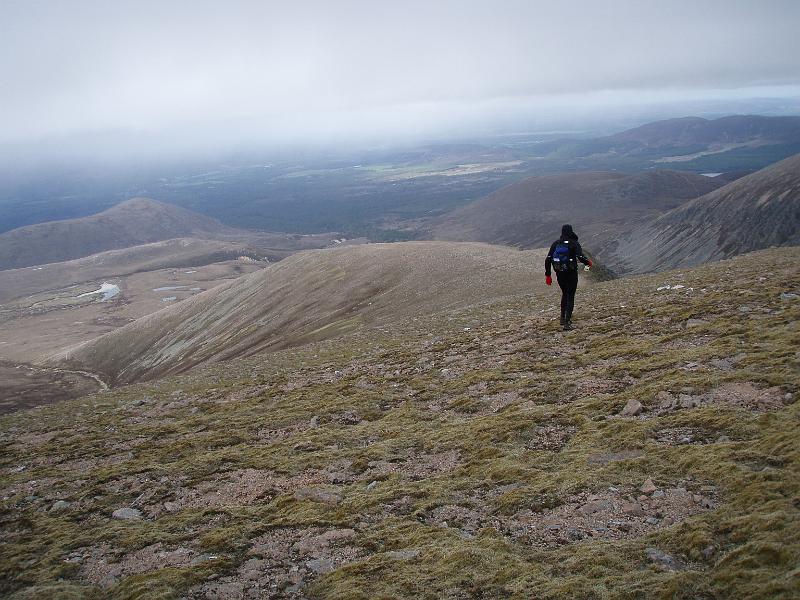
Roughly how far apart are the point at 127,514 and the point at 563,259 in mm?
15518

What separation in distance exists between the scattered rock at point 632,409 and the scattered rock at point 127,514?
10.4m

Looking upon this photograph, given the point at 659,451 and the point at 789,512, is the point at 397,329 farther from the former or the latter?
the point at 789,512

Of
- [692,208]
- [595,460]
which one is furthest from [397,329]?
[692,208]

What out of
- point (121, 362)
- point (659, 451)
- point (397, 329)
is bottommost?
point (121, 362)

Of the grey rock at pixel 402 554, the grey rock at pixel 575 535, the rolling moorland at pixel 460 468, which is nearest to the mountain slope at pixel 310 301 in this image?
the rolling moorland at pixel 460 468

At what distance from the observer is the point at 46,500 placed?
39.4 feet

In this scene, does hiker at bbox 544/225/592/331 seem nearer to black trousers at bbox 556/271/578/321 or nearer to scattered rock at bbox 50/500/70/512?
black trousers at bbox 556/271/578/321

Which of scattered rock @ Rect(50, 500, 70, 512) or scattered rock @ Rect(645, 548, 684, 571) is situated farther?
scattered rock @ Rect(50, 500, 70, 512)

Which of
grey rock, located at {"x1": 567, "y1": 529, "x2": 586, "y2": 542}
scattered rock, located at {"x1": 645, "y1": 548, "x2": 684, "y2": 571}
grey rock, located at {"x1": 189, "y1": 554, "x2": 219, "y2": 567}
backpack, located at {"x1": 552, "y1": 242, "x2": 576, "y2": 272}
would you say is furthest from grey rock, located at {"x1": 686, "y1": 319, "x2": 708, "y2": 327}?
grey rock, located at {"x1": 189, "y1": 554, "x2": 219, "y2": 567}

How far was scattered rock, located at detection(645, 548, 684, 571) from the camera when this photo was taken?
6344 mm

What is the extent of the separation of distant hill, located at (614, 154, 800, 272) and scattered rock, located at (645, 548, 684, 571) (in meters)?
166

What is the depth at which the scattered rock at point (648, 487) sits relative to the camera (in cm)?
812

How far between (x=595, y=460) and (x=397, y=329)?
68.1ft

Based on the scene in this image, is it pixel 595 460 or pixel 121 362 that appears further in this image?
pixel 121 362
